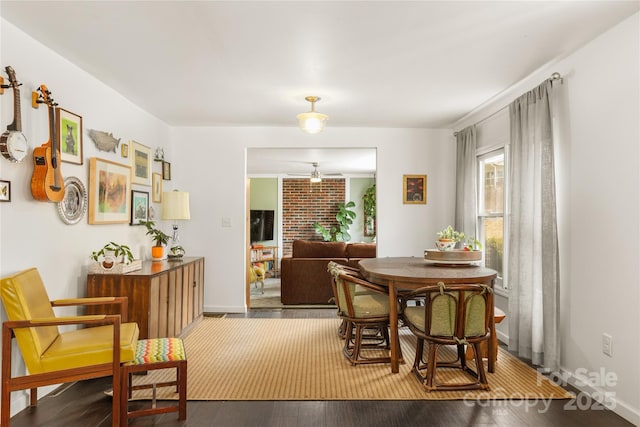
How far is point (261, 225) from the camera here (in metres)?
9.45

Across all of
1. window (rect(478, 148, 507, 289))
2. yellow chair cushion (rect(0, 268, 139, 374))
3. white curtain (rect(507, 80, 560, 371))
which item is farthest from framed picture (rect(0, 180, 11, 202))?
window (rect(478, 148, 507, 289))

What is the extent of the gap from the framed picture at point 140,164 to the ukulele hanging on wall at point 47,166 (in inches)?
51.6

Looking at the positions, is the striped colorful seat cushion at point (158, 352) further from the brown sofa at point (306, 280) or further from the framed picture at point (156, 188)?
the brown sofa at point (306, 280)

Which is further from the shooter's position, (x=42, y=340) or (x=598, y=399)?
(x=598, y=399)

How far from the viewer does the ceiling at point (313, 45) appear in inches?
90.3

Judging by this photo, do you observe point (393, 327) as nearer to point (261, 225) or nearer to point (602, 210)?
point (602, 210)

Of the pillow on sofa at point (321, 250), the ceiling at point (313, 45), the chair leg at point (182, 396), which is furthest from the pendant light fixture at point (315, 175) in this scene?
the chair leg at point (182, 396)

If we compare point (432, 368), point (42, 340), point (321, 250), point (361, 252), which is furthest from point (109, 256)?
point (361, 252)

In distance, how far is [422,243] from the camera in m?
5.38

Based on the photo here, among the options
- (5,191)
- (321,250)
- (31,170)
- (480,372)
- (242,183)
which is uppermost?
(242,183)

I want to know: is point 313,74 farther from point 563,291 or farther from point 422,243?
point 422,243

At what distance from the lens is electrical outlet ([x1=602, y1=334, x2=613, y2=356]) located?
8.38 feet

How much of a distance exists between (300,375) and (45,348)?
1671 mm

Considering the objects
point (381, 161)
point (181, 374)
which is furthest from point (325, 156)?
point (181, 374)
